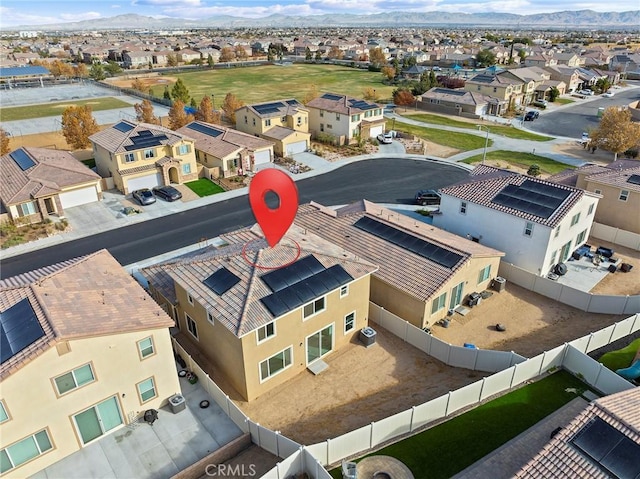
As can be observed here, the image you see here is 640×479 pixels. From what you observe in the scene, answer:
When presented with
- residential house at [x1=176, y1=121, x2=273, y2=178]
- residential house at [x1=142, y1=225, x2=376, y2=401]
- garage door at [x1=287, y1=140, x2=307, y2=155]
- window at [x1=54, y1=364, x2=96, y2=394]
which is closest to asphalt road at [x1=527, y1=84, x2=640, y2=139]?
garage door at [x1=287, y1=140, x2=307, y2=155]

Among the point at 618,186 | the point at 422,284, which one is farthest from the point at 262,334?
the point at 618,186

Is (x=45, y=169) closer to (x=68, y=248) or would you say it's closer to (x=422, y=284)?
(x=68, y=248)

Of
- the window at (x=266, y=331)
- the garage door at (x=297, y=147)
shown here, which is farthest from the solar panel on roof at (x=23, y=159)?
the window at (x=266, y=331)

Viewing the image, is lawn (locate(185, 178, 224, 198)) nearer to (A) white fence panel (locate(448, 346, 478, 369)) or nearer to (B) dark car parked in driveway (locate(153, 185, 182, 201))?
(B) dark car parked in driveway (locate(153, 185, 182, 201))

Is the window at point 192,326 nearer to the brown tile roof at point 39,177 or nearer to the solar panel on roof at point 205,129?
the brown tile roof at point 39,177

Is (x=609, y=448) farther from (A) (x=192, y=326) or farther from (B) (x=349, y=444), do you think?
(A) (x=192, y=326)

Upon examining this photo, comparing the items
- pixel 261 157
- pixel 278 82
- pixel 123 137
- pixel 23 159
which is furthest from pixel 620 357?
pixel 278 82
